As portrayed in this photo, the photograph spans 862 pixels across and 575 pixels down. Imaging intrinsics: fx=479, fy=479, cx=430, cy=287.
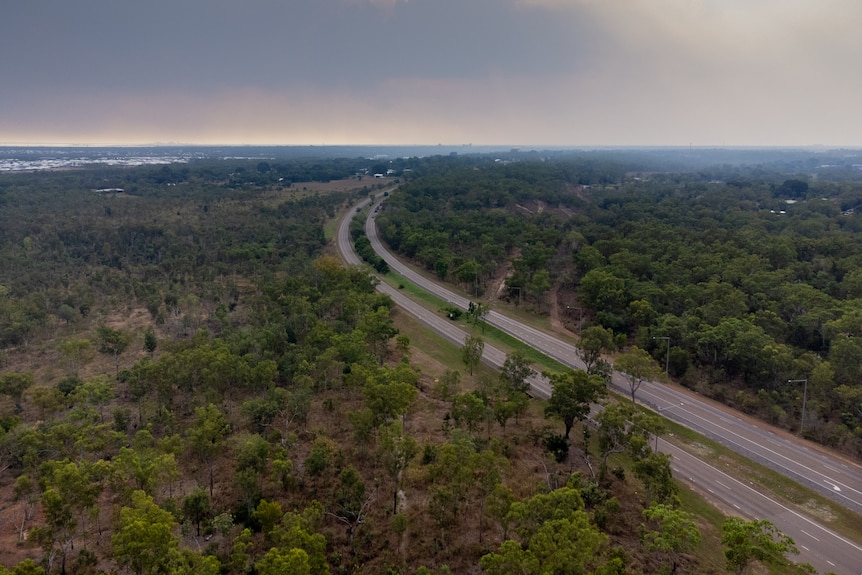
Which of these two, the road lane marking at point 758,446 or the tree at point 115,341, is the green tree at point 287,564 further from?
the tree at point 115,341

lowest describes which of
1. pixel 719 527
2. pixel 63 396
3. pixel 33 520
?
pixel 719 527

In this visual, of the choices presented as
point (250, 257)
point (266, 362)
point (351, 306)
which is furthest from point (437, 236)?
point (266, 362)

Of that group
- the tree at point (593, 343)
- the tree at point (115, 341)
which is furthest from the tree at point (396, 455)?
the tree at point (115, 341)

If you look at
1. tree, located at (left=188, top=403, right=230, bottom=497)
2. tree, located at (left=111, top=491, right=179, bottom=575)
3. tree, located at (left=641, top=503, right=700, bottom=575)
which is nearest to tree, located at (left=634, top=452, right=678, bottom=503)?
tree, located at (left=641, top=503, right=700, bottom=575)

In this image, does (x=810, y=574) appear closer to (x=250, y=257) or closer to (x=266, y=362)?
(x=266, y=362)

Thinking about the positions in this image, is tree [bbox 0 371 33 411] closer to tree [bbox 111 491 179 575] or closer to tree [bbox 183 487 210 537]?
tree [bbox 183 487 210 537]

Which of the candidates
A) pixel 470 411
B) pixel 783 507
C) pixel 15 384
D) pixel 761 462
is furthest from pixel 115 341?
pixel 761 462
